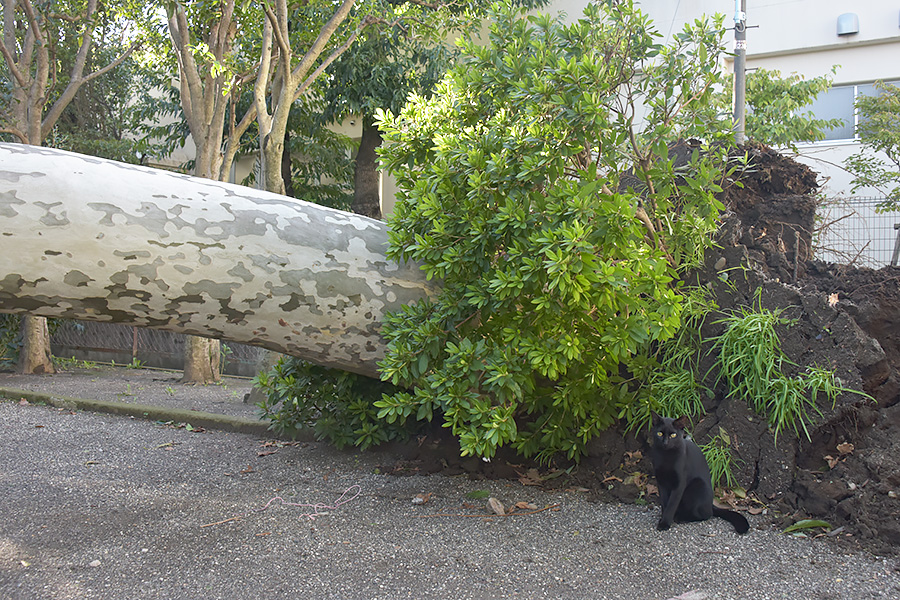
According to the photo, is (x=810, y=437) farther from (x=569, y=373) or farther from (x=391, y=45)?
(x=391, y=45)

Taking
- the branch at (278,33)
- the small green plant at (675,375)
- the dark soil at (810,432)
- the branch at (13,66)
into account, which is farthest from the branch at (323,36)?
the branch at (13,66)

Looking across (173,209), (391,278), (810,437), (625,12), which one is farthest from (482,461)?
(625,12)

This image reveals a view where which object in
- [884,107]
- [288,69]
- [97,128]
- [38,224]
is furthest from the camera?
[97,128]

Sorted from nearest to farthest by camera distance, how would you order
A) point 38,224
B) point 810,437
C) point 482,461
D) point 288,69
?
1. point 38,224
2. point 810,437
3. point 482,461
4. point 288,69

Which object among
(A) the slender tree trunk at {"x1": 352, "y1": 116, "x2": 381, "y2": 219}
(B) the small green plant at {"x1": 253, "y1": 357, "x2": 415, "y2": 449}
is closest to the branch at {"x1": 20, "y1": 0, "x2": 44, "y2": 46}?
(A) the slender tree trunk at {"x1": 352, "y1": 116, "x2": 381, "y2": 219}

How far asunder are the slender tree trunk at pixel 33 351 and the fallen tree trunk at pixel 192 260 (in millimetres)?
7478

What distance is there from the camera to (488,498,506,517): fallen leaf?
3.49 m

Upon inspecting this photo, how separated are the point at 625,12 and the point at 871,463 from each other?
98.0 inches

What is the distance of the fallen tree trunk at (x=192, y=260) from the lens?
2986 millimetres

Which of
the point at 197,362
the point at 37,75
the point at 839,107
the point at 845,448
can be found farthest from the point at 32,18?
the point at 839,107

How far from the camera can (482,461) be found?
414cm

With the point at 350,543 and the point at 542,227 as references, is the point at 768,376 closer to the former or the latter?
the point at 542,227

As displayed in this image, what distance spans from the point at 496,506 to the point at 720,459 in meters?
1.17

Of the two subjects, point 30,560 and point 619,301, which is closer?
point 30,560
